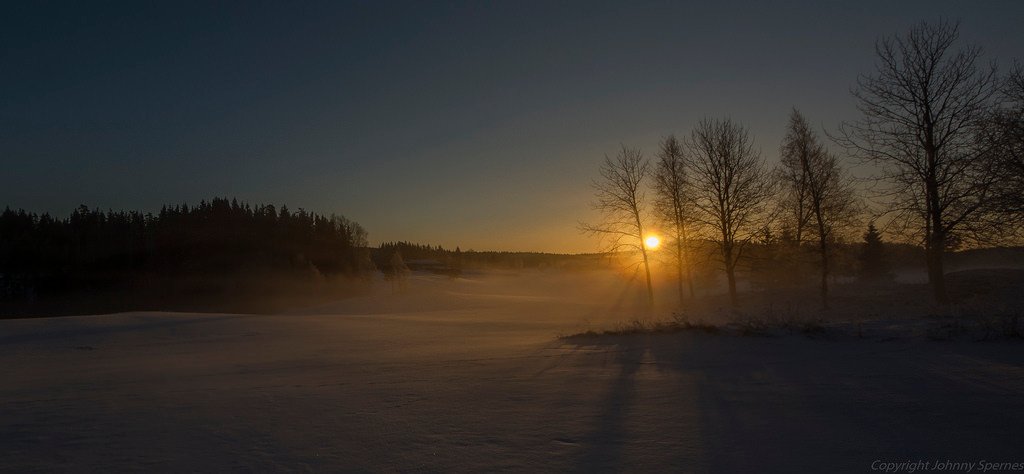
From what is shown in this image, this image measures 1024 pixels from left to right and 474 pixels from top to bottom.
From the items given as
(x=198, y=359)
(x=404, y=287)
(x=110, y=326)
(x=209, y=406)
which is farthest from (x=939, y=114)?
(x=404, y=287)

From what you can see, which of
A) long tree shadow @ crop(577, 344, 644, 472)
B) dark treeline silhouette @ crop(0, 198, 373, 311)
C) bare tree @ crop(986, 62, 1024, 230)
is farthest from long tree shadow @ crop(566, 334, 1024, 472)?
dark treeline silhouette @ crop(0, 198, 373, 311)

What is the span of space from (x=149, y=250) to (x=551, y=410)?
63.5 meters

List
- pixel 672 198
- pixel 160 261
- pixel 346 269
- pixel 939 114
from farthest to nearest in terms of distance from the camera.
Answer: pixel 346 269
pixel 160 261
pixel 672 198
pixel 939 114

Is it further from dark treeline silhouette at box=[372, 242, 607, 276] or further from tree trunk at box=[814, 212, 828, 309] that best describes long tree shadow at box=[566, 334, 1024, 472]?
dark treeline silhouette at box=[372, 242, 607, 276]

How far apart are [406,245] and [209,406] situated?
7490 inches

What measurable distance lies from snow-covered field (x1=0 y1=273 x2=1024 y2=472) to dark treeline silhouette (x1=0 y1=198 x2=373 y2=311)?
48.5 metres

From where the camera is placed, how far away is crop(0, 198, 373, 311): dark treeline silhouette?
54.4m

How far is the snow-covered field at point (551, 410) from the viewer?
4.86 meters

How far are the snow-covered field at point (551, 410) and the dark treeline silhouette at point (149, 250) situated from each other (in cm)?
4854

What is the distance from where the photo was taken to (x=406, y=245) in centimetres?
19425

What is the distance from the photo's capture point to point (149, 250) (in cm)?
5694

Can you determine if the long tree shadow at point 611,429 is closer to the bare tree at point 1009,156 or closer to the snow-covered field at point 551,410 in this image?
the snow-covered field at point 551,410

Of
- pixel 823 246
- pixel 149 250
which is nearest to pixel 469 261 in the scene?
pixel 149 250

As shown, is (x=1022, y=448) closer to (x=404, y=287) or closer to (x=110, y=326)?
(x=110, y=326)
